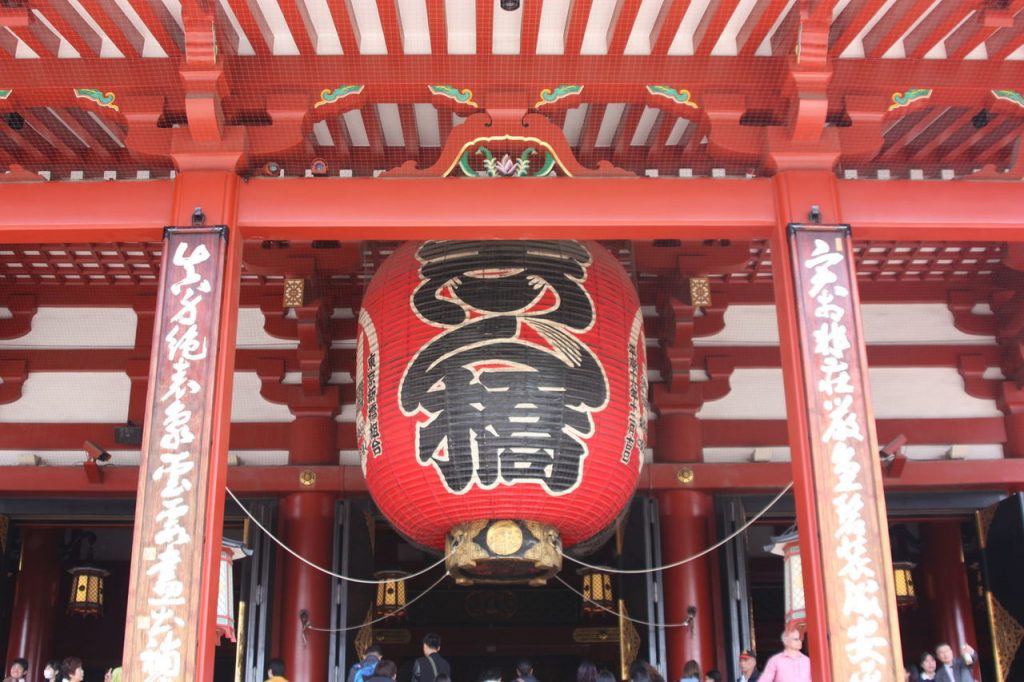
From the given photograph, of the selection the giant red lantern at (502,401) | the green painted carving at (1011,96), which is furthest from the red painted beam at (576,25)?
the green painted carving at (1011,96)

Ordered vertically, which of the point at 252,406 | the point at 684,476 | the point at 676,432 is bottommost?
the point at 684,476

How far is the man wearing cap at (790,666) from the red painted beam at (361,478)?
2386mm

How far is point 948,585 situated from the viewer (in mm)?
8453

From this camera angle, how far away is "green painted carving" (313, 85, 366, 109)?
547 cm

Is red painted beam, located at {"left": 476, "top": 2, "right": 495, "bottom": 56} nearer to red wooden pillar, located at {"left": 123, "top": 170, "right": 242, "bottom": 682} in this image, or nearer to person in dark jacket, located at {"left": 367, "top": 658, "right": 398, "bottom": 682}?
red wooden pillar, located at {"left": 123, "top": 170, "right": 242, "bottom": 682}

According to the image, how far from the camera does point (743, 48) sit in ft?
17.7

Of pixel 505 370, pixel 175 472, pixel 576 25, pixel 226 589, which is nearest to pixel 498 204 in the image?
pixel 505 370

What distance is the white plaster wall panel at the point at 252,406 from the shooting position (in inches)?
311

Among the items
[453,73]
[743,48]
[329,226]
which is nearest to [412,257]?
[329,226]

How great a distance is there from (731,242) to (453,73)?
9.22 ft

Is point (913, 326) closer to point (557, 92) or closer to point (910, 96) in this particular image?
point (910, 96)

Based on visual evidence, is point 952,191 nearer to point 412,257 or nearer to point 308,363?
point 412,257

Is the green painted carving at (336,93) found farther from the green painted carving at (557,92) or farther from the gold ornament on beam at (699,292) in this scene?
the gold ornament on beam at (699,292)

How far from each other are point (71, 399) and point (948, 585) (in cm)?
663
